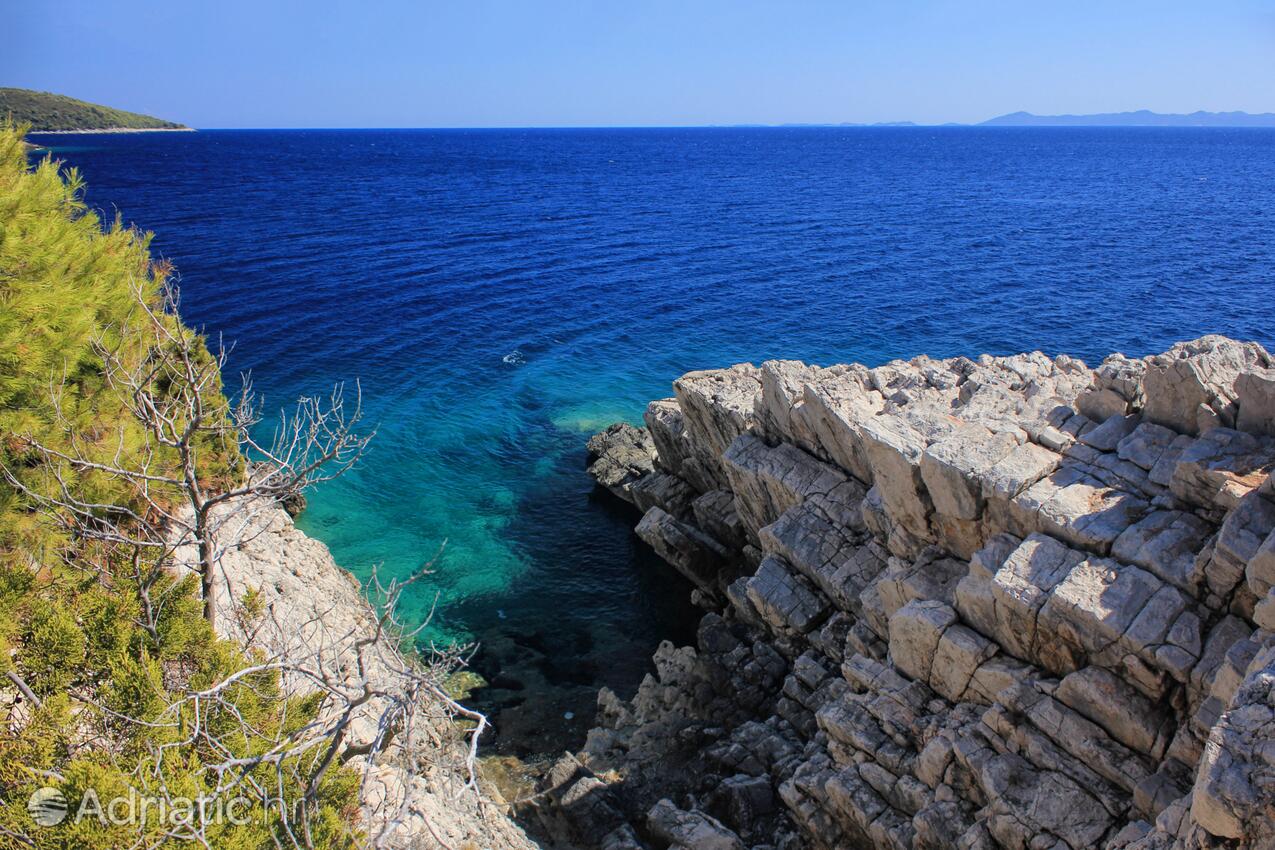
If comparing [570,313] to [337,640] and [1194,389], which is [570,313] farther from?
[1194,389]

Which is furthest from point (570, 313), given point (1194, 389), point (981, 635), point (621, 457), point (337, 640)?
point (1194, 389)

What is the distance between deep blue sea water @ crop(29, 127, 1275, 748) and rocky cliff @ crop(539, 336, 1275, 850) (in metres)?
6.71

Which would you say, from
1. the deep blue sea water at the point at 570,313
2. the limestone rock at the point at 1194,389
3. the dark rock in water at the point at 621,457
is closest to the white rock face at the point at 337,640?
the deep blue sea water at the point at 570,313

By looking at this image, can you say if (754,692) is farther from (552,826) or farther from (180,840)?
(180,840)

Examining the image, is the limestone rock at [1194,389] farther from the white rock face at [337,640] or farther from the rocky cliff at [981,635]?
the white rock face at [337,640]

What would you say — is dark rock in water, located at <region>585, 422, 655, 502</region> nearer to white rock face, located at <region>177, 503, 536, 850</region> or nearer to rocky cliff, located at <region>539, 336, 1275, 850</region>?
rocky cliff, located at <region>539, 336, 1275, 850</region>

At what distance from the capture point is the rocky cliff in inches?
716

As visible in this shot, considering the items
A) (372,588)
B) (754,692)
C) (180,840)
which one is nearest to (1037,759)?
(754,692)

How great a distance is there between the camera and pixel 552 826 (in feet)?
80.8

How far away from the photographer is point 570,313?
73.6m

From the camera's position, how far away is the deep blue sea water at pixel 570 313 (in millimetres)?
38375

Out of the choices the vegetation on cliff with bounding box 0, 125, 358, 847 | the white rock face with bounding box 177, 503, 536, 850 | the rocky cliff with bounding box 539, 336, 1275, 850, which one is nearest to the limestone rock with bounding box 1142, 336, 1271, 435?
the rocky cliff with bounding box 539, 336, 1275, 850

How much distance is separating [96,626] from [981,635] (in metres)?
21.7

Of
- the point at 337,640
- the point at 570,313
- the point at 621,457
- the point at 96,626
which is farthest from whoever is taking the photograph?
the point at 570,313
